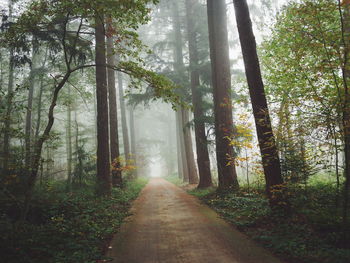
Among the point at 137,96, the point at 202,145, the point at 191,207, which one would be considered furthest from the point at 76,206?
the point at 137,96

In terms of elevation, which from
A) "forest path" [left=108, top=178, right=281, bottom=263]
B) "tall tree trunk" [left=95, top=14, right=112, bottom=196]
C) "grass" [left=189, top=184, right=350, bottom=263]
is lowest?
"forest path" [left=108, top=178, right=281, bottom=263]

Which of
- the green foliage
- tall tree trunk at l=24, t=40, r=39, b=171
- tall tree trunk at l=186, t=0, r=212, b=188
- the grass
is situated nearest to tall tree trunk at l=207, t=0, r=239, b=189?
tall tree trunk at l=186, t=0, r=212, b=188

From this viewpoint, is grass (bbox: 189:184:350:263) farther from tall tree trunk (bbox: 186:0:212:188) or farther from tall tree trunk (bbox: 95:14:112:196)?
tall tree trunk (bbox: 186:0:212:188)

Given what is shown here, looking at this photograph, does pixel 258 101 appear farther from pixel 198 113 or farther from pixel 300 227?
pixel 198 113

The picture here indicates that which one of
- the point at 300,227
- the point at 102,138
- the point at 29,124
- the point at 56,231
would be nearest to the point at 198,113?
the point at 102,138

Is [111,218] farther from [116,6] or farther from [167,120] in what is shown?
[167,120]

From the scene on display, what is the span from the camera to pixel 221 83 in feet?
33.7

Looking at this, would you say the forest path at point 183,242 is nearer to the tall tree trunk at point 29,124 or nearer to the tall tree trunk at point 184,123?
the tall tree trunk at point 29,124

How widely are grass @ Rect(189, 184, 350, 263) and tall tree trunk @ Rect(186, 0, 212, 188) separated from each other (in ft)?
17.7

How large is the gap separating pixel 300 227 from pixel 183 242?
2.29 metres

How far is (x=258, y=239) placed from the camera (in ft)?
15.1

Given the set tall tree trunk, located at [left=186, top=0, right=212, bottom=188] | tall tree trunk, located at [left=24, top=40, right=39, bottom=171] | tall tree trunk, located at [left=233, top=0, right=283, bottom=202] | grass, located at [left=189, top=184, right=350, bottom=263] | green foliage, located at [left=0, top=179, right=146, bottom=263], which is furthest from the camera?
tall tree trunk, located at [left=186, top=0, right=212, bottom=188]

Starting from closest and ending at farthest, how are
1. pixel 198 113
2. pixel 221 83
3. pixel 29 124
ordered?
pixel 221 83, pixel 198 113, pixel 29 124

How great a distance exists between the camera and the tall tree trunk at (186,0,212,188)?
41.0 ft
